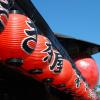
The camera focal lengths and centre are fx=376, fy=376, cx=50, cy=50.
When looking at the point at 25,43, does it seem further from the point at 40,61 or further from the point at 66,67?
the point at 66,67

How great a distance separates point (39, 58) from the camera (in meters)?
6.50

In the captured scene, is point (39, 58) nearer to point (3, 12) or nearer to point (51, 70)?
point (51, 70)

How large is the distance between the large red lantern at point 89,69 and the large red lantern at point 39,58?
6126 millimetres

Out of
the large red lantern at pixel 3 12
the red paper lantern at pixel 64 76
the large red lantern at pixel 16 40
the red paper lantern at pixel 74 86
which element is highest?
the large red lantern at pixel 3 12

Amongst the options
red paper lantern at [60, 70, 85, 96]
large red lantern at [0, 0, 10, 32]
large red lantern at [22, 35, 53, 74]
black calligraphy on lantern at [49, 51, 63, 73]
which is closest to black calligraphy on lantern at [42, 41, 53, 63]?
large red lantern at [22, 35, 53, 74]

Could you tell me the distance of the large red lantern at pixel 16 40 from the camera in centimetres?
552

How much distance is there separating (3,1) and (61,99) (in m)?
9.22

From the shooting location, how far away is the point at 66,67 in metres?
8.53

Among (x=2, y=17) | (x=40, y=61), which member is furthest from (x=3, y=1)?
(x=40, y=61)

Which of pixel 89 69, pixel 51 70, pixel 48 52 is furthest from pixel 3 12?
pixel 89 69

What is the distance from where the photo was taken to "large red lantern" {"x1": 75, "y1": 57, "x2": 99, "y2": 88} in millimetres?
12922

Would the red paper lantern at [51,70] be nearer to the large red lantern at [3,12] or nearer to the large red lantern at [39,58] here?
the large red lantern at [39,58]

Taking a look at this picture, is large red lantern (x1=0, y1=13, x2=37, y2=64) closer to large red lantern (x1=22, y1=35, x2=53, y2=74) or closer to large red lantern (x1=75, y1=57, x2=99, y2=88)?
large red lantern (x1=22, y1=35, x2=53, y2=74)

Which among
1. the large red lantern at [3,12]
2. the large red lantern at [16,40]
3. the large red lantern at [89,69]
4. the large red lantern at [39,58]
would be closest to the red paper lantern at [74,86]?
the large red lantern at [89,69]
